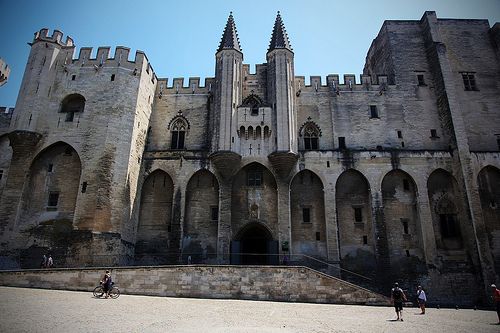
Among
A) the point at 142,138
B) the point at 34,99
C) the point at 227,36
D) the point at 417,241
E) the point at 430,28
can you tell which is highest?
the point at 430,28

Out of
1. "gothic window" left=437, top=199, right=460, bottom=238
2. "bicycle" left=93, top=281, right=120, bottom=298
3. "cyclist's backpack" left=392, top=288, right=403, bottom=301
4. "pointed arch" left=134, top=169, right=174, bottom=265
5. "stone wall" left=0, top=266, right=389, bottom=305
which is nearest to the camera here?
"cyclist's backpack" left=392, top=288, right=403, bottom=301

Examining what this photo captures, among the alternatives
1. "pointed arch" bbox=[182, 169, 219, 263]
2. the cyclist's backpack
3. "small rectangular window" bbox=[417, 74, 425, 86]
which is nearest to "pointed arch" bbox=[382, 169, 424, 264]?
"small rectangular window" bbox=[417, 74, 425, 86]

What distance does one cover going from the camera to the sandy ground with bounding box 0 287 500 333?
955cm

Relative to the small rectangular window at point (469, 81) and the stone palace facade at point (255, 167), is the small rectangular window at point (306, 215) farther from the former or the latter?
the small rectangular window at point (469, 81)

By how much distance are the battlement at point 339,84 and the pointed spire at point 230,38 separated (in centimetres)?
529

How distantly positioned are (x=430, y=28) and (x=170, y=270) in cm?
2638

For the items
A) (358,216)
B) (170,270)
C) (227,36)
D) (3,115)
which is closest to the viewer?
(170,270)

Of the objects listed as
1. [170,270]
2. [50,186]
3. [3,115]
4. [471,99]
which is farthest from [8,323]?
[471,99]

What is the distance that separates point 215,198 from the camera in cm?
2327

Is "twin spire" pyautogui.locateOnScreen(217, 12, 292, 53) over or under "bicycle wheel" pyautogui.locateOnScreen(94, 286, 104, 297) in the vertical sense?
over

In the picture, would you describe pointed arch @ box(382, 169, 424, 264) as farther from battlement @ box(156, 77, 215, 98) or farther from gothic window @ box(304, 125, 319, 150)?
battlement @ box(156, 77, 215, 98)

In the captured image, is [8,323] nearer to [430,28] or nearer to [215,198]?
[215,198]

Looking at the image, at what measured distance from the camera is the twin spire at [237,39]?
25578 mm

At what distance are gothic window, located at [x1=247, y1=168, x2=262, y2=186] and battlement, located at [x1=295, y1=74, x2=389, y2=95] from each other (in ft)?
24.5
